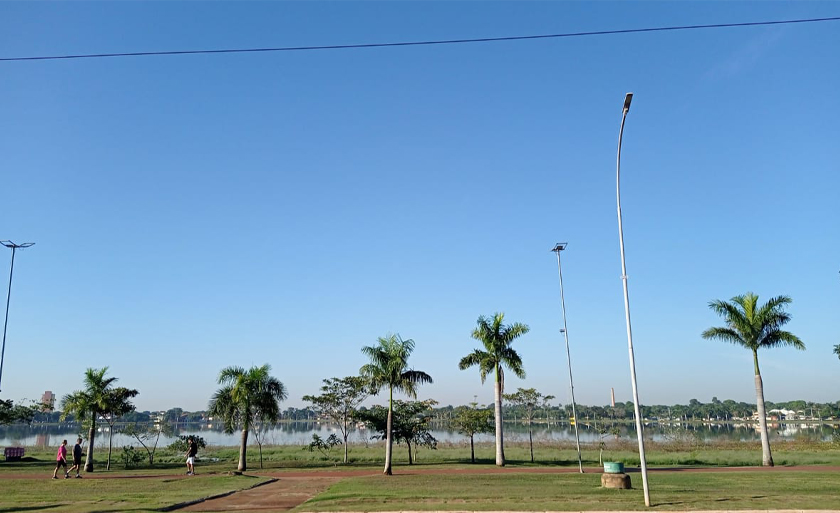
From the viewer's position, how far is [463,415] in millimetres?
44938

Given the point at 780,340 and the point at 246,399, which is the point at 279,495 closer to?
the point at 246,399

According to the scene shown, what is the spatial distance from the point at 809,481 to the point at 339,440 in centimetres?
3372

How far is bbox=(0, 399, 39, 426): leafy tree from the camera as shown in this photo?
48.8 meters

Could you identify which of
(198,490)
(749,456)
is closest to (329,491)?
(198,490)

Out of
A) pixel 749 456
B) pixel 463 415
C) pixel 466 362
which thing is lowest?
pixel 749 456

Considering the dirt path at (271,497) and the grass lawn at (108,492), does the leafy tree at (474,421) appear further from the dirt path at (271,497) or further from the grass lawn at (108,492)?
the grass lawn at (108,492)

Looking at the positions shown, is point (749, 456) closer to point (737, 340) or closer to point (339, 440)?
point (737, 340)

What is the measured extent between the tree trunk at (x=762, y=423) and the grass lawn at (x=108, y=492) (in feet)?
102

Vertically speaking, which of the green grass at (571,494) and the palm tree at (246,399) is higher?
the palm tree at (246,399)

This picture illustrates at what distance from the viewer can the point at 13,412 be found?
5028 centimetres

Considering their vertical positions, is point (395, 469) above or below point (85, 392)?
below

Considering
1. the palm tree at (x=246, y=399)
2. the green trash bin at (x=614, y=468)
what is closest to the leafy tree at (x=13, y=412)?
the palm tree at (x=246, y=399)

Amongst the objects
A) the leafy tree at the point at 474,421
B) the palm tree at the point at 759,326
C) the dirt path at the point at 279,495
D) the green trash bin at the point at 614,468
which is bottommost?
the dirt path at the point at 279,495

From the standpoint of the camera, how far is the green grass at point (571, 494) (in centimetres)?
1750
